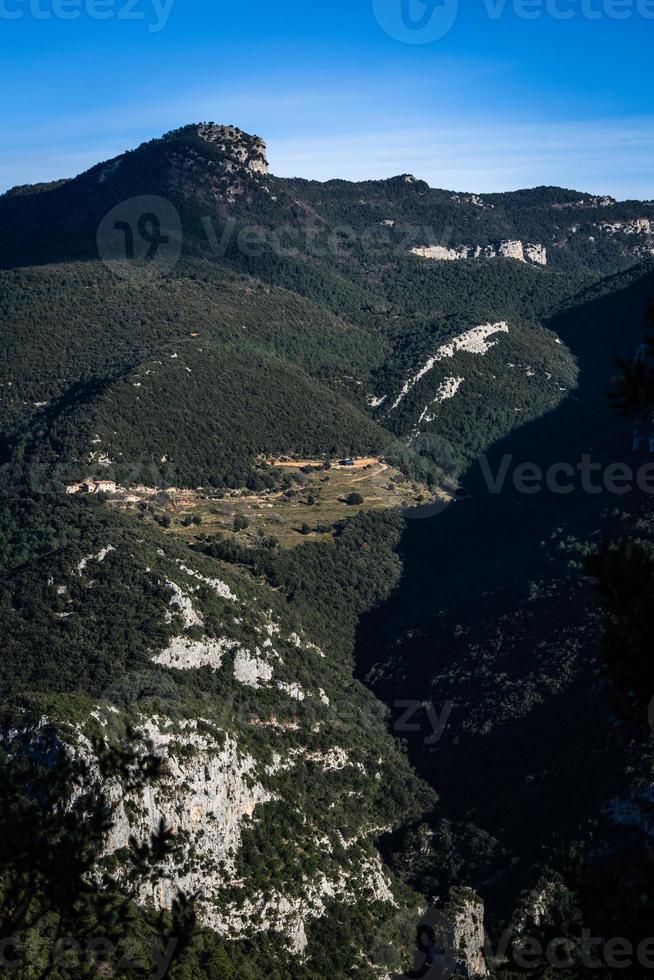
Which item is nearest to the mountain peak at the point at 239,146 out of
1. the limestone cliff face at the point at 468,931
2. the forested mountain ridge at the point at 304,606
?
the forested mountain ridge at the point at 304,606

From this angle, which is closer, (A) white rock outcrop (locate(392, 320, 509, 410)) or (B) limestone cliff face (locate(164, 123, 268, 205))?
(A) white rock outcrop (locate(392, 320, 509, 410))

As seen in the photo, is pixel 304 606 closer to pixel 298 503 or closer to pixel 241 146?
pixel 298 503

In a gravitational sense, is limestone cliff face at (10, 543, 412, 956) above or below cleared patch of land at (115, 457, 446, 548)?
below

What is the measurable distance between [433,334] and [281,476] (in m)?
55.9

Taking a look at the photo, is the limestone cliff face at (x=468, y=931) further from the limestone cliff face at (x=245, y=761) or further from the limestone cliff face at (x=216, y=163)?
the limestone cliff face at (x=216, y=163)

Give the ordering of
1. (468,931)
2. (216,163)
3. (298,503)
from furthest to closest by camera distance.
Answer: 1. (216,163)
2. (298,503)
3. (468,931)

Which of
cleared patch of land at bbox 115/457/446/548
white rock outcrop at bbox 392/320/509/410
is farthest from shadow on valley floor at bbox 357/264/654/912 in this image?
white rock outcrop at bbox 392/320/509/410

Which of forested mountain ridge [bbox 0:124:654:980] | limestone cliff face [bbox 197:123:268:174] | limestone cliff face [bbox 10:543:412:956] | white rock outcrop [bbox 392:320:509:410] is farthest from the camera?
limestone cliff face [bbox 197:123:268:174]

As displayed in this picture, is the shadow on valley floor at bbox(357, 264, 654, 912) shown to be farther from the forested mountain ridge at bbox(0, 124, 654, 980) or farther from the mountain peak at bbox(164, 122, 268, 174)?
the mountain peak at bbox(164, 122, 268, 174)

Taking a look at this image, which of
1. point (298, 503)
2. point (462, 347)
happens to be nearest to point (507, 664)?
point (298, 503)

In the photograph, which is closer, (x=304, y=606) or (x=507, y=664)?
(x=507, y=664)

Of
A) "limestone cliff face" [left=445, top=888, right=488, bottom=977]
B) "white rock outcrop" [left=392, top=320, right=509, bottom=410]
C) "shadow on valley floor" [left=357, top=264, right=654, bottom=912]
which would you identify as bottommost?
"limestone cliff face" [left=445, top=888, right=488, bottom=977]

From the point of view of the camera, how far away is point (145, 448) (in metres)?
93.9

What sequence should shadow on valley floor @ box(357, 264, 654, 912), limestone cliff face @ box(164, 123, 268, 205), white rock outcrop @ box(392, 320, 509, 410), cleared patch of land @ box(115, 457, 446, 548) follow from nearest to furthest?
1. shadow on valley floor @ box(357, 264, 654, 912)
2. cleared patch of land @ box(115, 457, 446, 548)
3. white rock outcrop @ box(392, 320, 509, 410)
4. limestone cliff face @ box(164, 123, 268, 205)
